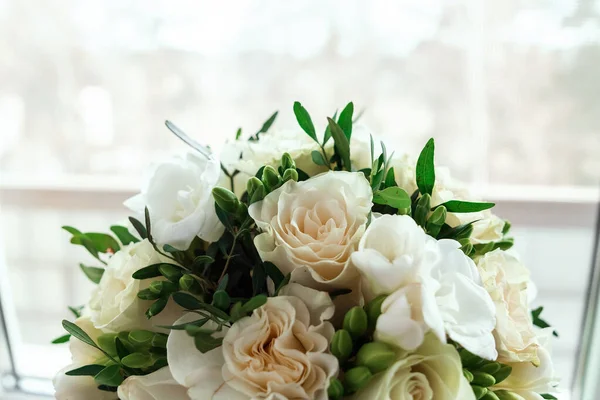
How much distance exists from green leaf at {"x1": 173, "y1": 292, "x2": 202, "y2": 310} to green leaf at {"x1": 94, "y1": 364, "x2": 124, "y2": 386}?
0.27ft

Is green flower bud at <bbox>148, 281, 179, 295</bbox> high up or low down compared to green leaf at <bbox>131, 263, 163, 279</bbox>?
down

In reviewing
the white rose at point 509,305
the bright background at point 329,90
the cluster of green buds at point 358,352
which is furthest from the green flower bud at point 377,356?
the bright background at point 329,90

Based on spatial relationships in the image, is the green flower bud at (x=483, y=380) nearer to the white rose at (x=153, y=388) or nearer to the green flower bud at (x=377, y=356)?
the green flower bud at (x=377, y=356)

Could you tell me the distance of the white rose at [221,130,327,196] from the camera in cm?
51

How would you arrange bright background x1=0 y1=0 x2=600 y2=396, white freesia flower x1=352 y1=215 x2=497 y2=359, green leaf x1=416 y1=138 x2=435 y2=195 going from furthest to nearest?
bright background x1=0 y1=0 x2=600 y2=396 → green leaf x1=416 y1=138 x2=435 y2=195 → white freesia flower x1=352 y1=215 x2=497 y2=359

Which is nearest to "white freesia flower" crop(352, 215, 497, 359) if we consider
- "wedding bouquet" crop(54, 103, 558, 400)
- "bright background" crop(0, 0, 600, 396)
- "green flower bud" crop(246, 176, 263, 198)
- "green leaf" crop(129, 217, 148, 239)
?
"wedding bouquet" crop(54, 103, 558, 400)

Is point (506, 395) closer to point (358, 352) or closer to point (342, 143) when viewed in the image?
point (358, 352)

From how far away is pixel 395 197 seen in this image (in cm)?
44

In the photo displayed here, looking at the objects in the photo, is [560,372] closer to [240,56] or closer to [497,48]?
[497,48]

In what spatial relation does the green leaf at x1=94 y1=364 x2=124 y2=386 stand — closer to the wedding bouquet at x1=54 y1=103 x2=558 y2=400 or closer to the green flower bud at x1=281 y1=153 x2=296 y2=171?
the wedding bouquet at x1=54 y1=103 x2=558 y2=400

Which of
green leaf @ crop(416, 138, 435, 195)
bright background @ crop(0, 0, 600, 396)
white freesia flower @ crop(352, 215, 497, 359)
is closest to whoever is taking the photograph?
white freesia flower @ crop(352, 215, 497, 359)

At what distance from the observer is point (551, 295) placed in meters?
0.89

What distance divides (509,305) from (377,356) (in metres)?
0.16

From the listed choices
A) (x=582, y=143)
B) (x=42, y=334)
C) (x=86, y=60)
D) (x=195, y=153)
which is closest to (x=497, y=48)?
(x=582, y=143)
